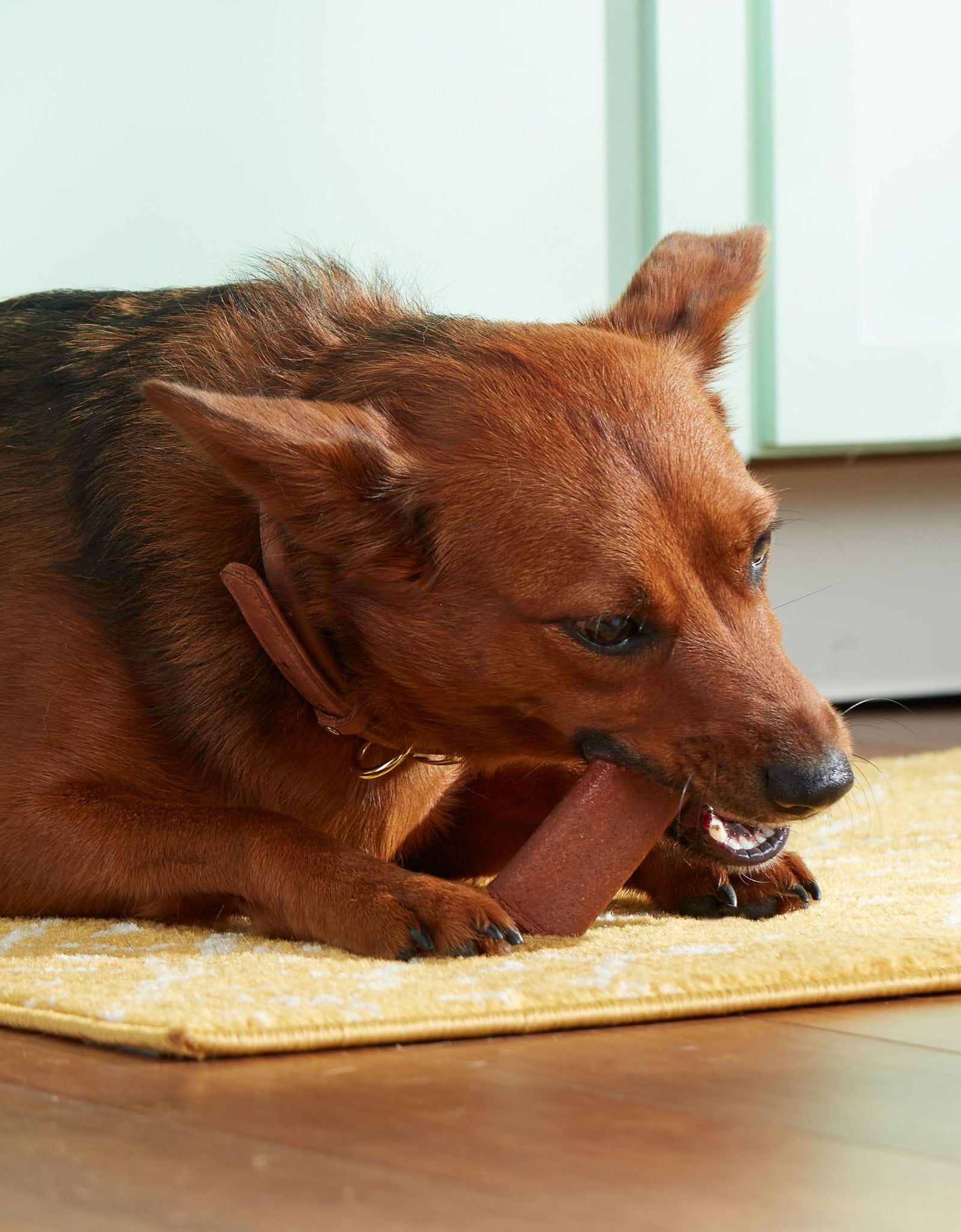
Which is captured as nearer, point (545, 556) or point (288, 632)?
point (545, 556)

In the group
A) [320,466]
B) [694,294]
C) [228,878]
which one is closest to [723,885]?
[228,878]

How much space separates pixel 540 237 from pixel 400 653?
2080 mm

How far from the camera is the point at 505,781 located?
7.20 ft

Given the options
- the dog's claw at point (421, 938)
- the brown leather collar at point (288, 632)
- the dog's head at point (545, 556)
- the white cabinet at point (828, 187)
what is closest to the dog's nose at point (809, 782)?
the dog's head at point (545, 556)

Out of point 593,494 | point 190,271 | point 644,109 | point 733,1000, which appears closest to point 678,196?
point 644,109

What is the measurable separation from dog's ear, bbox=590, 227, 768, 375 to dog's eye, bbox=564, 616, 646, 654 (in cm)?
54

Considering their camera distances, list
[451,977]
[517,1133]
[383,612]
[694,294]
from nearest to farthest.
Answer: [517,1133] < [451,977] < [383,612] < [694,294]

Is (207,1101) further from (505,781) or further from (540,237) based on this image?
(540,237)

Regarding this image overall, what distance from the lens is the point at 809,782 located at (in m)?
1.59

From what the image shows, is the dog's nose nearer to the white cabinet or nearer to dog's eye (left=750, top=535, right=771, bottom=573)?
dog's eye (left=750, top=535, right=771, bottom=573)

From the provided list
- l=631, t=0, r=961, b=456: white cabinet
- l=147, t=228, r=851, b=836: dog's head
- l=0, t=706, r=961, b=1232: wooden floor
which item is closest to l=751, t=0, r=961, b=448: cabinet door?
l=631, t=0, r=961, b=456: white cabinet

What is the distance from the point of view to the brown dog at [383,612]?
1.66 metres

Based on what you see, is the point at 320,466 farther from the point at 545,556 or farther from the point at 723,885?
the point at 723,885

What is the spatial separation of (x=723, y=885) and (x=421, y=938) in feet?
1.50
